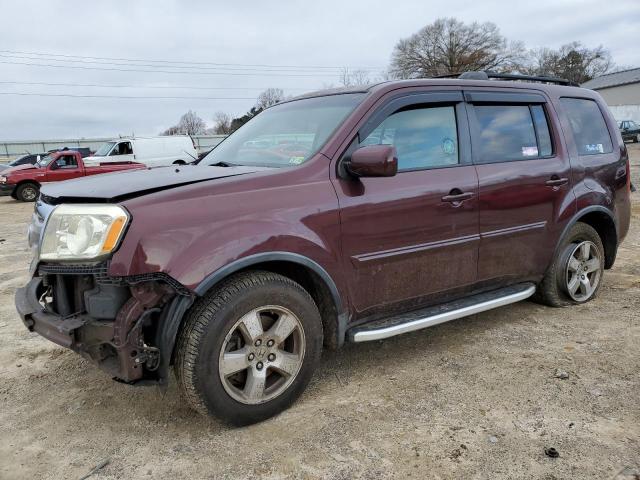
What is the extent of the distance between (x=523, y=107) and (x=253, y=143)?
2152 mm

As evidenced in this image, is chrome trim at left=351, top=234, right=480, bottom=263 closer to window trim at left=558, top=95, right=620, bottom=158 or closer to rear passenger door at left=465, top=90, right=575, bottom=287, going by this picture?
rear passenger door at left=465, top=90, right=575, bottom=287

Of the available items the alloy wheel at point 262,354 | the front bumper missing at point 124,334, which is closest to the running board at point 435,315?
the alloy wheel at point 262,354

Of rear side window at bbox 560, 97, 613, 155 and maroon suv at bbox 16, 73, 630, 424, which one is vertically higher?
rear side window at bbox 560, 97, 613, 155

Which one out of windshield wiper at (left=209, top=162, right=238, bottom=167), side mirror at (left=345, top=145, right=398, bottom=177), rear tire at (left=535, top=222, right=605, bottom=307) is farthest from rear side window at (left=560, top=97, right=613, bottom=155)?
windshield wiper at (left=209, top=162, right=238, bottom=167)

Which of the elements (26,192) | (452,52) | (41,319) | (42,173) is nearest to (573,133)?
(41,319)

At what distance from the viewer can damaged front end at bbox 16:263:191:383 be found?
2.48 m

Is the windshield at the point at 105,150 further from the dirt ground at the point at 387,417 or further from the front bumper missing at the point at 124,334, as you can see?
the front bumper missing at the point at 124,334

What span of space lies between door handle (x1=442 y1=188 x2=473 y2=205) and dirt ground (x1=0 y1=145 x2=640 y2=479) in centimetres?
109

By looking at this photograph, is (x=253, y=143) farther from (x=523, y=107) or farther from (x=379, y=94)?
(x=523, y=107)

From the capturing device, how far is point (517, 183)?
152 inches

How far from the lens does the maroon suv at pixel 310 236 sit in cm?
254

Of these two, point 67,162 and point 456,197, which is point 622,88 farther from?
point 456,197

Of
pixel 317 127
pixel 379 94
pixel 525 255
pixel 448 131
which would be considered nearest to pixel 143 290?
pixel 317 127

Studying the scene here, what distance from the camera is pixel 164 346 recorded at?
254 centimetres
